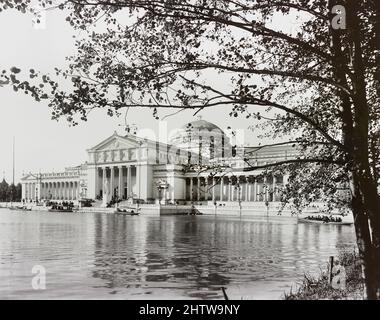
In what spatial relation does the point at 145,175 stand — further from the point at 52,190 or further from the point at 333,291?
the point at 333,291

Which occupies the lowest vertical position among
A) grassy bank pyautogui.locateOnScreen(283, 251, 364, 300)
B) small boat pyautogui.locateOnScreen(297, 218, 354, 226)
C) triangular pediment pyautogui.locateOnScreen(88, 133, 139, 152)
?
small boat pyautogui.locateOnScreen(297, 218, 354, 226)

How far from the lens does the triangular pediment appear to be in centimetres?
11157

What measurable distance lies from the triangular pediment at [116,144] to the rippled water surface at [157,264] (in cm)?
7592

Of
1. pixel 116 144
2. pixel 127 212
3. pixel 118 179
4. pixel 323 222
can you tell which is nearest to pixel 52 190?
pixel 118 179

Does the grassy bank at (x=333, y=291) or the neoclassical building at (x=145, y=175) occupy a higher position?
the neoclassical building at (x=145, y=175)

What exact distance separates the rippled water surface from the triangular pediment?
2989 inches

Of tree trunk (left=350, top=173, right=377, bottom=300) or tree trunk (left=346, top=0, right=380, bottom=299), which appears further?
tree trunk (left=350, top=173, right=377, bottom=300)

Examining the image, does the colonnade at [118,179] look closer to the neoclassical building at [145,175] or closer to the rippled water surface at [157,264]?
the neoclassical building at [145,175]

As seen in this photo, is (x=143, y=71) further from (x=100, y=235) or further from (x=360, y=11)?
(x=100, y=235)

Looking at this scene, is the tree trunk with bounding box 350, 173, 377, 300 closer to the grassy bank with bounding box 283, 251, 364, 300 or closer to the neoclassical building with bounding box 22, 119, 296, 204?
the grassy bank with bounding box 283, 251, 364, 300

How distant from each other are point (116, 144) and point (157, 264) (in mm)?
95876

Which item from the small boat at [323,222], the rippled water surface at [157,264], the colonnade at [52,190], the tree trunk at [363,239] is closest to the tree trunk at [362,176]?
the tree trunk at [363,239]

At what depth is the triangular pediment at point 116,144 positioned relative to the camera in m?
112

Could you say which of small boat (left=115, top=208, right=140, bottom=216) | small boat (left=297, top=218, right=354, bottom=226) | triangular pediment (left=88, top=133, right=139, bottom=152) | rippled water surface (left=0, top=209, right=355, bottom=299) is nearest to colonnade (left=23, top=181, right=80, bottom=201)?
triangular pediment (left=88, top=133, right=139, bottom=152)
